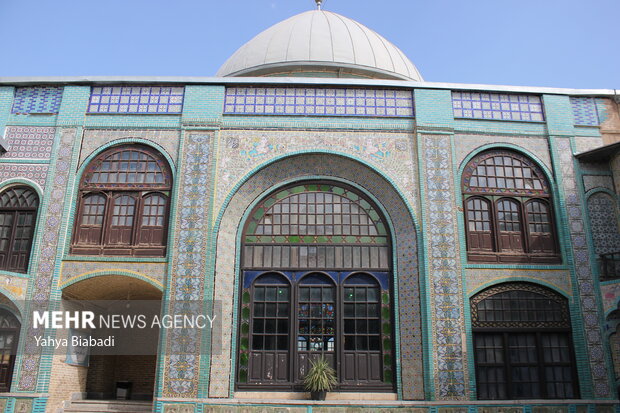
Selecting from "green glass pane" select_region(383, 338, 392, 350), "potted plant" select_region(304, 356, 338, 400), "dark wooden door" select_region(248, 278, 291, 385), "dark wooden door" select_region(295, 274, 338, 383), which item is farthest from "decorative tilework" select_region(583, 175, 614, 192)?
"dark wooden door" select_region(248, 278, 291, 385)

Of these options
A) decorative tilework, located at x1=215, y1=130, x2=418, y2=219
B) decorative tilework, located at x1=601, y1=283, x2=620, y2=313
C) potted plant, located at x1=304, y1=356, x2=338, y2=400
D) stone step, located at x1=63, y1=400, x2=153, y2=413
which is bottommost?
stone step, located at x1=63, y1=400, x2=153, y2=413

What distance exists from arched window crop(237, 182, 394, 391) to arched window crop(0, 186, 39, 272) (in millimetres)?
5728

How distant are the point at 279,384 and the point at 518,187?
8512mm

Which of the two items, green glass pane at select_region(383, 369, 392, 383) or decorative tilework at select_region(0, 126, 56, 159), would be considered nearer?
green glass pane at select_region(383, 369, 392, 383)

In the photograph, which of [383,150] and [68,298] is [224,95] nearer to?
[383,150]

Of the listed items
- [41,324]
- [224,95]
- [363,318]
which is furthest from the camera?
[224,95]

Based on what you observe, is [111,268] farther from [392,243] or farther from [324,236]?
[392,243]

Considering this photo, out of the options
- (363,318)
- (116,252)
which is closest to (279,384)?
(363,318)

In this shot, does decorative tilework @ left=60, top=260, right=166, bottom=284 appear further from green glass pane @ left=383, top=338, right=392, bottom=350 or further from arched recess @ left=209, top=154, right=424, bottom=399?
green glass pane @ left=383, top=338, right=392, bottom=350

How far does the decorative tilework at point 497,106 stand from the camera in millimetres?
15633

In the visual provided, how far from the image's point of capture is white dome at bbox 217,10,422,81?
64.2 ft

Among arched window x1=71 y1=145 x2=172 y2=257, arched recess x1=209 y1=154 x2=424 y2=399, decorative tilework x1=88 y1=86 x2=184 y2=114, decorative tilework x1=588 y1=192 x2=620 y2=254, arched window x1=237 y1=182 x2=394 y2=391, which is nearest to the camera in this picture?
arched recess x1=209 y1=154 x2=424 y2=399

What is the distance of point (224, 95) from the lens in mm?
15539

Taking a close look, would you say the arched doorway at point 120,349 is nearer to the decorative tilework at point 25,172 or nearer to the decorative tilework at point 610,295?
the decorative tilework at point 25,172
